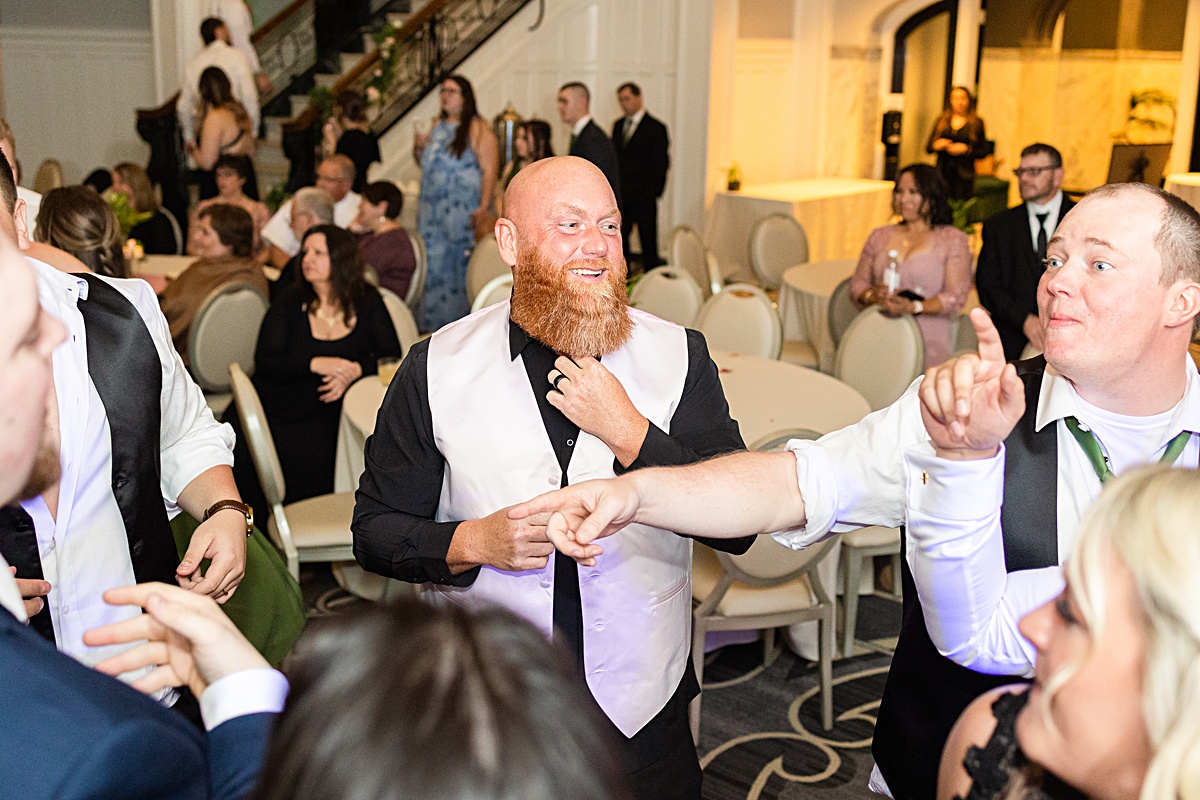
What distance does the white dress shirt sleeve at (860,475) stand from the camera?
164 cm

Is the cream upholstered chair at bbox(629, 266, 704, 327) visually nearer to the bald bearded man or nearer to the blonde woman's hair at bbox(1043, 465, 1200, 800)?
the bald bearded man

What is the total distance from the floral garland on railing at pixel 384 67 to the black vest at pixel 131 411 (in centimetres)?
914

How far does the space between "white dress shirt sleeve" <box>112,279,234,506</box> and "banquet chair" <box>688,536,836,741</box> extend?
147 centimetres

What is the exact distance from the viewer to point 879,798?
2.95 meters

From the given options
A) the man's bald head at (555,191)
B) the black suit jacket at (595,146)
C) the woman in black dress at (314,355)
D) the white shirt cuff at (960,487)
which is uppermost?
the black suit jacket at (595,146)

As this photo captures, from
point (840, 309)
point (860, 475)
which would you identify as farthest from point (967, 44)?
point (860, 475)

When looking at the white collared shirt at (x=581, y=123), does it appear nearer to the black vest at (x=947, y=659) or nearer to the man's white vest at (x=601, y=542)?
the man's white vest at (x=601, y=542)

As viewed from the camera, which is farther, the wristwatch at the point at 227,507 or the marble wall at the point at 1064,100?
the marble wall at the point at 1064,100

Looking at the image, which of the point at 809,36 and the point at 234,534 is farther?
the point at 809,36

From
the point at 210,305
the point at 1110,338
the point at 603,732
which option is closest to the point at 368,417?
the point at 210,305

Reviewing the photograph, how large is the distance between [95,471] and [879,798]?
2136mm

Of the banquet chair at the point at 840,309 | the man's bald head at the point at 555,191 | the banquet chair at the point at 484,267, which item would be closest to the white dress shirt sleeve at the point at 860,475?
the man's bald head at the point at 555,191

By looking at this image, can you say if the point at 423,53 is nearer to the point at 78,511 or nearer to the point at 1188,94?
the point at 1188,94

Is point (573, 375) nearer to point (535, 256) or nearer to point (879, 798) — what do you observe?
point (535, 256)
